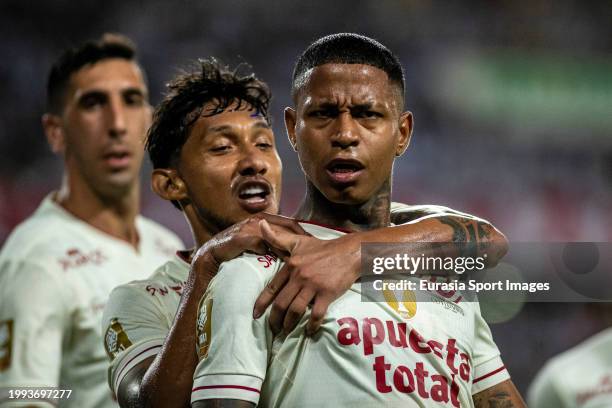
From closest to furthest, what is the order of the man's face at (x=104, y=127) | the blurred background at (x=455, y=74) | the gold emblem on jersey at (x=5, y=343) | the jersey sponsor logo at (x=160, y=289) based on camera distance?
the jersey sponsor logo at (x=160, y=289) < the gold emblem on jersey at (x=5, y=343) < the man's face at (x=104, y=127) < the blurred background at (x=455, y=74)

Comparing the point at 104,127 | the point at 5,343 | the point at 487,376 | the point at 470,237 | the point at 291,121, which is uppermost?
the point at 104,127

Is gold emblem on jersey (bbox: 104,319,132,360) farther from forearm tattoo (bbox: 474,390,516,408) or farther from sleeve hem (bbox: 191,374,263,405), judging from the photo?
forearm tattoo (bbox: 474,390,516,408)

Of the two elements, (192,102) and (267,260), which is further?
(192,102)

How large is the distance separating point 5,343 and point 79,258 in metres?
0.64

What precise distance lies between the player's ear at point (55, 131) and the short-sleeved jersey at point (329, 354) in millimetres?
3395

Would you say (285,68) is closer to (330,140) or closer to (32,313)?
(32,313)

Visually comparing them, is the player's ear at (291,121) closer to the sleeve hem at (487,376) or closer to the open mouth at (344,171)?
the open mouth at (344,171)

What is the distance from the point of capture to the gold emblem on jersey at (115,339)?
2.54m

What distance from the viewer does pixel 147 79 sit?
249 inches

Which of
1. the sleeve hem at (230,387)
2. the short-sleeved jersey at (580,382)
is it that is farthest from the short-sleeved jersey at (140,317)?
the short-sleeved jersey at (580,382)

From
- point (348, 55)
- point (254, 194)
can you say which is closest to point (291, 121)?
point (348, 55)

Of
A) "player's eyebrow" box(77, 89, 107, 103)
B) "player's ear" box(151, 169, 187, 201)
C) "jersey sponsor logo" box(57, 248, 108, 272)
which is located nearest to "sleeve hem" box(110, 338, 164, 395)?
"player's ear" box(151, 169, 187, 201)

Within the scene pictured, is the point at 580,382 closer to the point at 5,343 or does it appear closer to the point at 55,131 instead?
the point at 5,343

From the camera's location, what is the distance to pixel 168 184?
9.53 ft
